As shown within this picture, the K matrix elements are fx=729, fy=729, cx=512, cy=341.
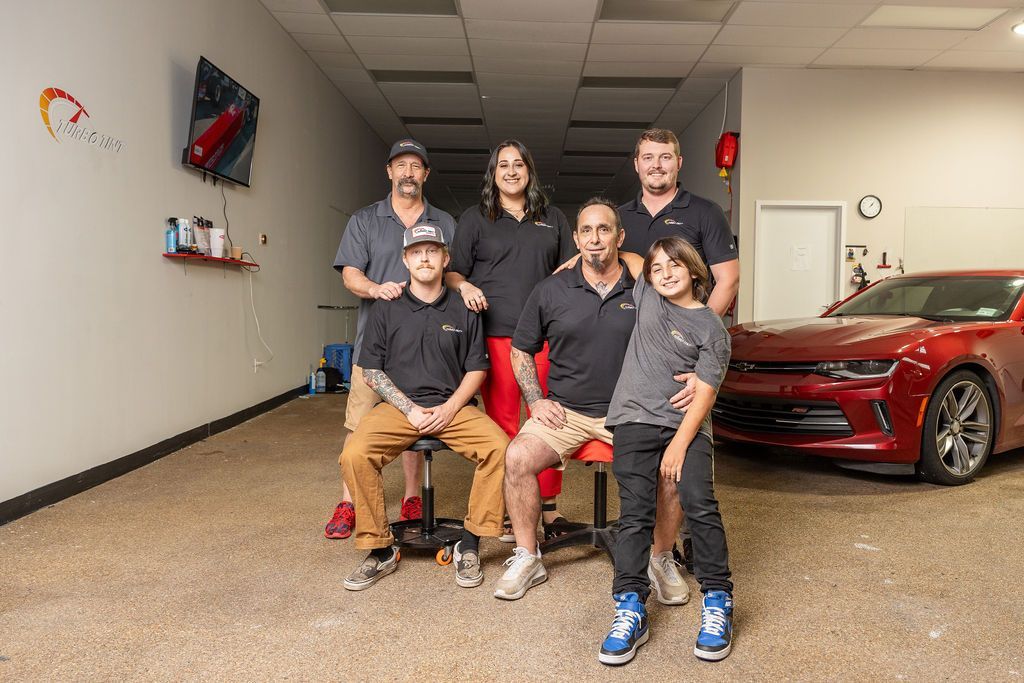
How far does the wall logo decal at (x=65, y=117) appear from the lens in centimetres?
311

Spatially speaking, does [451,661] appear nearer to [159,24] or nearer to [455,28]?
[159,24]

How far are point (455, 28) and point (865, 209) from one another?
417cm

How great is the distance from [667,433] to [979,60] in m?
6.57

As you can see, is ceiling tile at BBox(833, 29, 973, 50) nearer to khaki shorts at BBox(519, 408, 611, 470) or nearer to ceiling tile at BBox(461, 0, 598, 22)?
ceiling tile at BBox(461, 0, 598, 22)

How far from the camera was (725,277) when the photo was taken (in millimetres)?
2484

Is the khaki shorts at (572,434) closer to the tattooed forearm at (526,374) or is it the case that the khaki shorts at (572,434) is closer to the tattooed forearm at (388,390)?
the tattooed forearm at (526,374)

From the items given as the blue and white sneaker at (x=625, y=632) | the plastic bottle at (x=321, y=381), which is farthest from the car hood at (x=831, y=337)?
the plastic bottle at (x=321, y=381)

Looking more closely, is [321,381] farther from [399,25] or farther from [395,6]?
[395,6]

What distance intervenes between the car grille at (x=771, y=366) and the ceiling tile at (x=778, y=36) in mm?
3500

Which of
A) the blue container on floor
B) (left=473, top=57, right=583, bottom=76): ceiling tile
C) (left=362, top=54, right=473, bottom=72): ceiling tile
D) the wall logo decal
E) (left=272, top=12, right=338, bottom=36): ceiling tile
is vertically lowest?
the blue container on floor

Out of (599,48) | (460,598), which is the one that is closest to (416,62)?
(599,48)

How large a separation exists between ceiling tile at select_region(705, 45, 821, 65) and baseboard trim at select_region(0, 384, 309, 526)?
5065mm

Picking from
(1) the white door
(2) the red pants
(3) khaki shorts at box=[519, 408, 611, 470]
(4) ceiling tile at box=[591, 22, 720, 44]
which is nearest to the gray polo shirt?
(2) the red pants

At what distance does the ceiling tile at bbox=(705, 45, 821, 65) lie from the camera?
254 inches
